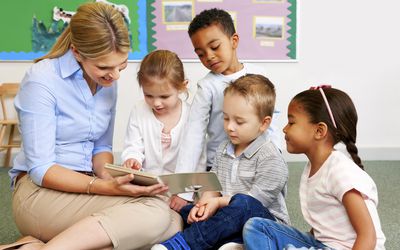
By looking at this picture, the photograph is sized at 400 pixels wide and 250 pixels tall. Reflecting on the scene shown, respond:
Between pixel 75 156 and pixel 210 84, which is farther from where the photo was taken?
pixel 210 84

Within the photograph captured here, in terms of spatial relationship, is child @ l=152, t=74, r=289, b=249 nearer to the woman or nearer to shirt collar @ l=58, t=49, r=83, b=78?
the woman

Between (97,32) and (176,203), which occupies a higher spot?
(97,32)

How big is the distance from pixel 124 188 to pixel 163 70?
0.51m

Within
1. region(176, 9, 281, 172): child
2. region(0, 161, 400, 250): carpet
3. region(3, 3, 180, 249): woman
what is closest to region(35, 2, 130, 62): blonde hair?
region(3, 3, 180, 249): woman

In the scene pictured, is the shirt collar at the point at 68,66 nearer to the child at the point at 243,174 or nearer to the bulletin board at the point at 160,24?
the child at the point at 243,174

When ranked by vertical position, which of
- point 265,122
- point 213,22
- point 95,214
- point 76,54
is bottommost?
point 95,214

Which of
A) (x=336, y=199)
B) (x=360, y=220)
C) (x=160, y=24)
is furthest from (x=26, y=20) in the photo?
(x=360, y=220)

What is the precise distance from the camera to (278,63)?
3.45 metres

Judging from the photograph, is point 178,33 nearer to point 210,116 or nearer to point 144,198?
point 210,116

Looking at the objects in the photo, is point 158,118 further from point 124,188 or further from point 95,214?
point 95,214

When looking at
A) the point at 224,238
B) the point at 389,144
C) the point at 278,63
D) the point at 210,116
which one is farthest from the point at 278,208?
the point at 389,144

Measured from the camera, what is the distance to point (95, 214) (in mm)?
1335

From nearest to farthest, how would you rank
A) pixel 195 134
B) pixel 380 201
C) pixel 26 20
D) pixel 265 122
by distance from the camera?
pixel 265 122
pixel 195 134
pixel 380 201
pixel 26 20

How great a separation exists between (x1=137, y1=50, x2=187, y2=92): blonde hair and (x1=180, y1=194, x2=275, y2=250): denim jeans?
51 cm
